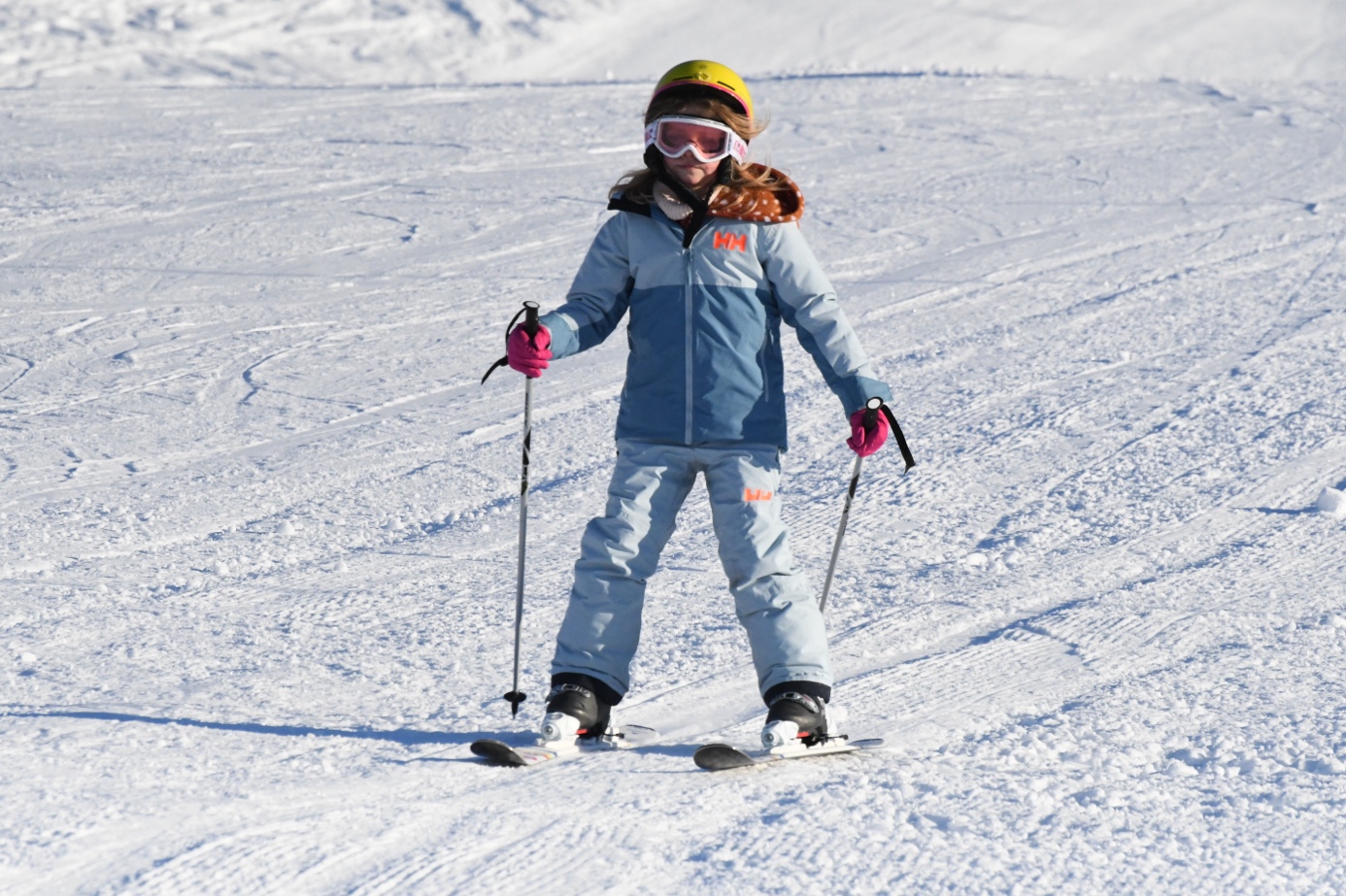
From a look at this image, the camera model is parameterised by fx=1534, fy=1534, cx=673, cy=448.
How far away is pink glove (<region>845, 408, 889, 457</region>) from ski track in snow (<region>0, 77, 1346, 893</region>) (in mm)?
618

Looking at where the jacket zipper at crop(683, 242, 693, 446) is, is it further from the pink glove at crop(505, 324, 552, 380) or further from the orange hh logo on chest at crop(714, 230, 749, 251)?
the pink glove at crop(505, 324, 552, 380)

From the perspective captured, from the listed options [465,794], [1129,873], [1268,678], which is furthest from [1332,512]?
[465,794]

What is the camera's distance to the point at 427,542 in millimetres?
4801

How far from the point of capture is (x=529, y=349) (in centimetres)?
312

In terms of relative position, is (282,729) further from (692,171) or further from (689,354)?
(692,171)

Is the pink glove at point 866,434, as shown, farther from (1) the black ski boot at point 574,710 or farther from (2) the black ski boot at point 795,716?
(1) the black ski boot at point 574,710

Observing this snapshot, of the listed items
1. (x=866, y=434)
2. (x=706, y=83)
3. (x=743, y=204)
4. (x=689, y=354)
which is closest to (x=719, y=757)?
(x=866, y=434)

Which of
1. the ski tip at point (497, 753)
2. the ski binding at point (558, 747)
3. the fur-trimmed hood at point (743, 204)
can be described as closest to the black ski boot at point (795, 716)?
the ski binding at point (558, 747)

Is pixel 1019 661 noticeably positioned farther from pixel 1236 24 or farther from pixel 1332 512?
pixel 1236 24

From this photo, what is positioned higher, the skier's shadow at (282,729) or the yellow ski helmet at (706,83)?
the yellow ski helmet at (706,83)

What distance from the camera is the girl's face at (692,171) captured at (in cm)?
316

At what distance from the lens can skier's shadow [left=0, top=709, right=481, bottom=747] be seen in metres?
3.18

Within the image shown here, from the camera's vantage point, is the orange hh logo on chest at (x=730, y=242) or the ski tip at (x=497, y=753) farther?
the orange hh logo on chest at (x=730, y=242)

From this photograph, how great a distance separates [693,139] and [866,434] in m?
0.70
